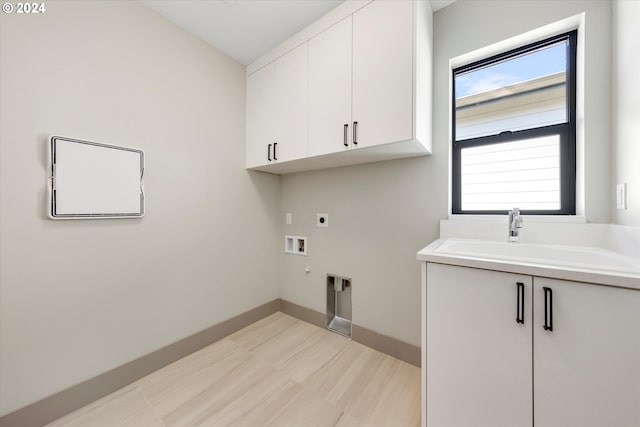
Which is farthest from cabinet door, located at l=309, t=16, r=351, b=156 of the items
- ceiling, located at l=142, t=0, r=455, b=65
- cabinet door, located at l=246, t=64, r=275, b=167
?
cabinet door, located at l=246, t=64, r=275, b=167

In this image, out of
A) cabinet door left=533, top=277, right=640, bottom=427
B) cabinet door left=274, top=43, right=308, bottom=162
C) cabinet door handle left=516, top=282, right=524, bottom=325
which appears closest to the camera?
cabinet door left=533, top=277, right=640, bottom=427

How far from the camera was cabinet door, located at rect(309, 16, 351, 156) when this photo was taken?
1.52m

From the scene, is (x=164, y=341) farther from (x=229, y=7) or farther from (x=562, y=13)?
(x=562, y=13)

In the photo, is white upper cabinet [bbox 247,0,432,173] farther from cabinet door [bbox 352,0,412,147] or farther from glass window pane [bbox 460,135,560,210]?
glass window pane [bbox 460,135,560,210]

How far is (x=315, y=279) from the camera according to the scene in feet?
7.38

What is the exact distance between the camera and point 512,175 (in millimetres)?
1485

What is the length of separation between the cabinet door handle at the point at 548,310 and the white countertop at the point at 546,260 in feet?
0.21

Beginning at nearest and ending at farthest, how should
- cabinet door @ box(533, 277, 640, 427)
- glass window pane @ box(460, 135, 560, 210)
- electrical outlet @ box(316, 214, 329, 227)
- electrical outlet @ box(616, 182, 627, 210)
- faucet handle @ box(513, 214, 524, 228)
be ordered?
cabinet door @ box(533, 277, 640, 427) → electrical outlet @ box(616, 182, 627, 210) → faucet handle @ box(513, 214, 524, 228) → glass window pane @ box(460, 135, 560, 210) → electrical outlet @ box(316, 214, 329, 227)

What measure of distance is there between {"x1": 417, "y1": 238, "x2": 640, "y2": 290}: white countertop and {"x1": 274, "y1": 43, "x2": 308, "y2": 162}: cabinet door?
3.90 ft

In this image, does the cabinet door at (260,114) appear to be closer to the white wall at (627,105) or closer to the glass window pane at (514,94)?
the glass window pane at (514,94)

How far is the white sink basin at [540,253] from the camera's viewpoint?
93 cm

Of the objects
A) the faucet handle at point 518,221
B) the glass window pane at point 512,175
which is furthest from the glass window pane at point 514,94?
the faucet handle at point 518,221

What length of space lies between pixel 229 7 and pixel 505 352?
2.46 metres

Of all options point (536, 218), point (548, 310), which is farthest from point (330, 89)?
point (548, 310)
